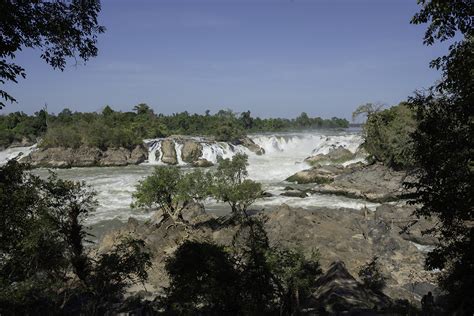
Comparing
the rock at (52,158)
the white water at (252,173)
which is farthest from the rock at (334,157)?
the rock at (52,158)

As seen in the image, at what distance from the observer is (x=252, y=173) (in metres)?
49.4

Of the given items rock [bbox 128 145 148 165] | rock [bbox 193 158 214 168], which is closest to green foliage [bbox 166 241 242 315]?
rock [bbox 193 158 214 168]

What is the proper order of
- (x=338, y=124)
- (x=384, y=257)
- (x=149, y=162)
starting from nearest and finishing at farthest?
(x=384, y=257), (x=149, y=162), (x=338, y=124)

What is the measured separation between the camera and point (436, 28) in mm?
7055

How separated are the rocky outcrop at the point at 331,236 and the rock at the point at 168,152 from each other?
32.3 metres

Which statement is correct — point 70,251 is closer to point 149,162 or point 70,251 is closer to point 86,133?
point 149,162

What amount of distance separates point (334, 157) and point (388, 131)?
12549 millimetres

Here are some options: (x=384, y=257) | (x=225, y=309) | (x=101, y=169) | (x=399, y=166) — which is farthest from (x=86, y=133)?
(x=225, y=309)

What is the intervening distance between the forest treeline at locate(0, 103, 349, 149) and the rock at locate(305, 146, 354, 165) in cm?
2184

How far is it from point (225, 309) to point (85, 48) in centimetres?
640

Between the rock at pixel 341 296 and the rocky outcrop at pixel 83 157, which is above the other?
the rocky outcrop at pixel 83 157

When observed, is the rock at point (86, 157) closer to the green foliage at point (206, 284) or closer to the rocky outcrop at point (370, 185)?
the rocky outcrop at point (370, 185)

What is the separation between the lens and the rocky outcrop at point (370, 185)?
35344 millimetres

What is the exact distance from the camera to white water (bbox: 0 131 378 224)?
1330 inches
